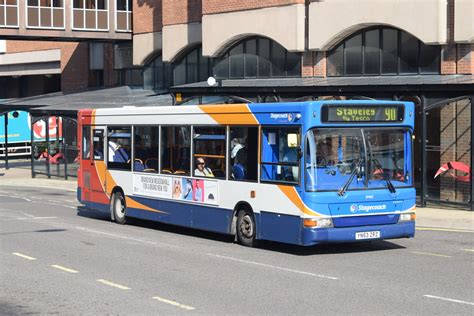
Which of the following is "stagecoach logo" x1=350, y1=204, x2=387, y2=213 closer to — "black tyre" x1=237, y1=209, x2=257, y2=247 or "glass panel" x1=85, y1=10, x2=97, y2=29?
"black tyre" x1=237, y1=209, x2=257, y2=247

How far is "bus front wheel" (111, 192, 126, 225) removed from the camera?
20500 millimetres

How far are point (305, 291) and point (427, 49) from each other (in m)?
16.1

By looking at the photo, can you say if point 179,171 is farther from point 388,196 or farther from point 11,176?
point 11,176

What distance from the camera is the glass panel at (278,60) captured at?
1225 inches

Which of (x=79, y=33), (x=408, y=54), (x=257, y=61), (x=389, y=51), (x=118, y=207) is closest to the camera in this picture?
(x=118, y=207)

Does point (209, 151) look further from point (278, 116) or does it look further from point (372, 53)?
point (372, 53)

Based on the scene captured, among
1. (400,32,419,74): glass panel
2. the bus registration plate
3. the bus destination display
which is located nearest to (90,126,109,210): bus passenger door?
the bus destination display

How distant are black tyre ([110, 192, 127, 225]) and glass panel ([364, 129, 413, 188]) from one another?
7.88m

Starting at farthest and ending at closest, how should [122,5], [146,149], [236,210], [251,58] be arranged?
1. [122,5]
2. [251,58]
3. [146,149]
4. [236,210]

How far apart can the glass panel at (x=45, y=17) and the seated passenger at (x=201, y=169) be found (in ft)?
91.9

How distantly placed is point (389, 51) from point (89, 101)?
57.5 ft

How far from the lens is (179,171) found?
698 inches

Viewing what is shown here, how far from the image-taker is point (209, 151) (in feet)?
54.7

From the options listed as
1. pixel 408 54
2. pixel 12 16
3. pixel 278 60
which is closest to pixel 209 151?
pixel 408 54
